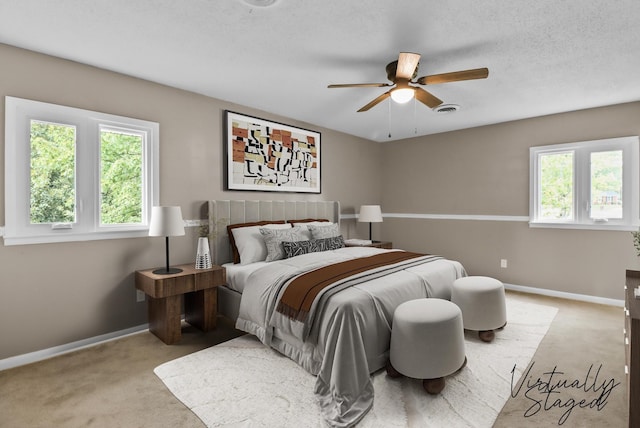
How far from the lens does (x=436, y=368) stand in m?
2.17

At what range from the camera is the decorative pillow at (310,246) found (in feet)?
11.9

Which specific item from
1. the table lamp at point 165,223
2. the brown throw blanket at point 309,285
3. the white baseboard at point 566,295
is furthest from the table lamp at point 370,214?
the table lamp at point 165,223

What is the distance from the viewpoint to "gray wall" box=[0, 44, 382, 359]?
2633 mm

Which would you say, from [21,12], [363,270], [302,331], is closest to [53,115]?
[21,12]

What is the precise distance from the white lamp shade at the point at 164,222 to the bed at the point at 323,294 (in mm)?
693

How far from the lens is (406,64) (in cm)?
247

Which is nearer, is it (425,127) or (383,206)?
(425,127)

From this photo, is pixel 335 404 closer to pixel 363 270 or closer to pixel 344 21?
pixel 363 270

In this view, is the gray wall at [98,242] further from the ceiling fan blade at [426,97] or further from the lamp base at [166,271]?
the ceiling fan blade at [426,97]

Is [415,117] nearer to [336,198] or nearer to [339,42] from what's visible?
[336,198]

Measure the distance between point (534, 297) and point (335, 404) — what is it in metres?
3.69

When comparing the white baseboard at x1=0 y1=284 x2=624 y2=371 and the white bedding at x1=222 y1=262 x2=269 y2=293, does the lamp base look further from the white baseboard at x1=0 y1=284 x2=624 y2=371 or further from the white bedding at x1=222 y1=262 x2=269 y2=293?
the white baseboard at x1=0 y1=284 x2=624 y2=371

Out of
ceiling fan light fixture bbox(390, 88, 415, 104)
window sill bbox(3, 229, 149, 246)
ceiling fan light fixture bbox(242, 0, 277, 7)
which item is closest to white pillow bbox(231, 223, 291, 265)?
window sill bbox(3, 229, 149, 246)

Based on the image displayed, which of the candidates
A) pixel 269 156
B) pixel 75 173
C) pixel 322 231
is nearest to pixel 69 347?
pixel 75 173
